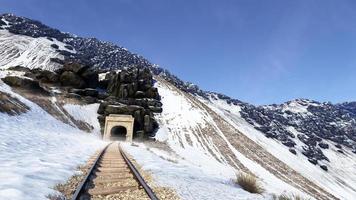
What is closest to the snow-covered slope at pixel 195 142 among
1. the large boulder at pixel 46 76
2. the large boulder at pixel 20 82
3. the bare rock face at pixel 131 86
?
the bare rock face at pixel 131 86

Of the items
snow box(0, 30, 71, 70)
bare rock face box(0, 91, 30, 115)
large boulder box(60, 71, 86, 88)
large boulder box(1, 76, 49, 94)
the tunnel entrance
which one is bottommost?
the tunnel entrance

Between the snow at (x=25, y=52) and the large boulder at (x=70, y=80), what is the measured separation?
66.2 metres

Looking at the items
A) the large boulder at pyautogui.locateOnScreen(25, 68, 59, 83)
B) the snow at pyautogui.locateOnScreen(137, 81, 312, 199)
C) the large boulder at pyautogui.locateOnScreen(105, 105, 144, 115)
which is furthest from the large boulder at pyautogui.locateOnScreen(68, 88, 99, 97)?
the snow at pyautogui.locateOnScreen(137, 81, 312, 199)

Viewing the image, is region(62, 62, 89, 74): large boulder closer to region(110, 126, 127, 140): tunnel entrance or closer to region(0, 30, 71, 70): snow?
region(110, 126, 127, 140): tunnel entrance

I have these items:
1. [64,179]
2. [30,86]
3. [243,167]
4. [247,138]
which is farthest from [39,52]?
[64,179]

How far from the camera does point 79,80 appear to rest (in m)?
64.5

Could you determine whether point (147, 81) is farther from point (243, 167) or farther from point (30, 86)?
point (243, 167)

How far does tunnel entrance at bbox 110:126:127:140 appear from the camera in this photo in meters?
54.9

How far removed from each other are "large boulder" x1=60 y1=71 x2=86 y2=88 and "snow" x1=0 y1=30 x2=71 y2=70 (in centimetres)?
6625

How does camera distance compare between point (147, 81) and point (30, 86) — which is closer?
point (30, 86)

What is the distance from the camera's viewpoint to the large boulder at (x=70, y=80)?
63688mm

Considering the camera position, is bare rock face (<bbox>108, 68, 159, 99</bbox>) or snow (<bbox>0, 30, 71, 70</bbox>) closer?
bare rock face (<bbox>108, 68, 159, 99</bbox>)

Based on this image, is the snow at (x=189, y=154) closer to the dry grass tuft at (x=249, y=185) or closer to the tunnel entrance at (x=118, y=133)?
the dry grass tuft at (x=249, y=185)

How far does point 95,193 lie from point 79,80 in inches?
2292
